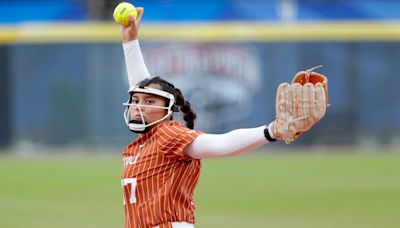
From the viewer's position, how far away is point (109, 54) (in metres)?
18.7

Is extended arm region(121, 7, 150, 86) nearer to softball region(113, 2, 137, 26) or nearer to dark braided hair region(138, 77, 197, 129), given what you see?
softball region(113, 2, 137, 26)

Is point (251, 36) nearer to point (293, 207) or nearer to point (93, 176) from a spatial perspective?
point (93, 176)

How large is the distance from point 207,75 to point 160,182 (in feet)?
44.4

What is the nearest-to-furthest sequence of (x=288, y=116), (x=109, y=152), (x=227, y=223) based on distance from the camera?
(x=288, y=116)
(x=227, y=223)
(x=109, y=152)

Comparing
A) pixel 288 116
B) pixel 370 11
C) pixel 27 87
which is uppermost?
pixel 370 11

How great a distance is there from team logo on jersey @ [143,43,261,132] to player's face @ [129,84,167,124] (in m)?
13.1

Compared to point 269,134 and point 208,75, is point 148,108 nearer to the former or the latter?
point 269,134

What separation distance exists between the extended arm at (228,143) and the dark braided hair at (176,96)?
456 mm

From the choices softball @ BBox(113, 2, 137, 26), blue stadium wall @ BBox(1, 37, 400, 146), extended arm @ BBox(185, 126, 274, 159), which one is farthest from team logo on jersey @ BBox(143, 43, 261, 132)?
extended arm @ BBox(185, 126, 274, 159)

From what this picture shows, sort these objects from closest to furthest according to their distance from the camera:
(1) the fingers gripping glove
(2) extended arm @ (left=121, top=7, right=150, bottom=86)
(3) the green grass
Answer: (1) the fingers gripping glove, (2) extended arm @ (left=121, top=7, right=150, bottom=86), (3) the green grass

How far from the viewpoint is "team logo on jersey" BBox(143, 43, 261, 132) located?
18.2 metres

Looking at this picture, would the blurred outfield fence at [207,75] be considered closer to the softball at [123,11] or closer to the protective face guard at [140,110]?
the softball at [123,11]

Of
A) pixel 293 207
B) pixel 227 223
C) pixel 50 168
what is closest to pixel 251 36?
pixel 50 168

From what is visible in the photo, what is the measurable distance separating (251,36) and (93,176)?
230 inches
